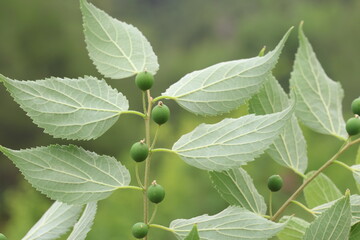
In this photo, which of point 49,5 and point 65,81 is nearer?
point 65,81

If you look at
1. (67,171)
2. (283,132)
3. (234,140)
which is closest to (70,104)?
(67,171)

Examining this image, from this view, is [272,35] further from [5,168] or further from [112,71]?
[112,71]

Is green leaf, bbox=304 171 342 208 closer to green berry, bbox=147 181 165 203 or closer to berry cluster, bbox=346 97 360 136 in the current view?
berry cluster, bbox=346 97 360 136

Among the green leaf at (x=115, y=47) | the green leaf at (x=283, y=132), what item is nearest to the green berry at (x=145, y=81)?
the green leaf at (x=115, y=47)

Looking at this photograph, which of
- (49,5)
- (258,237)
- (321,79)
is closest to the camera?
(258,237)

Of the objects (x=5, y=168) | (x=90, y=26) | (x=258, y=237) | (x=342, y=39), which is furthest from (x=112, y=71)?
(x=342, y=39)

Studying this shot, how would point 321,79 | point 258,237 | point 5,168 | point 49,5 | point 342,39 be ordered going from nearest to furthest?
point 258,237 → point 321,79 → point 5,168 → point 49,5 → point 342,39

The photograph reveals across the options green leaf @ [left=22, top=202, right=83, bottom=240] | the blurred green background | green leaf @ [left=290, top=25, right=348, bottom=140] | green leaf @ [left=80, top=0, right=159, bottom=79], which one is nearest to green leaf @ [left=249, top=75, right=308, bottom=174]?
green leaf @ [left=290, top=25, right=348, bottom=140]

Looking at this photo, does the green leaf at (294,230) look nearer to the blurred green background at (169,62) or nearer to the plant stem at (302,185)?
the plant stem at (302,185)
